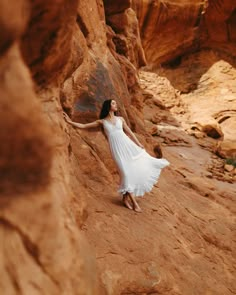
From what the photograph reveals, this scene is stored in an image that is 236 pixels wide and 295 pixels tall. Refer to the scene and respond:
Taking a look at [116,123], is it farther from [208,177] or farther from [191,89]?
[191,89]

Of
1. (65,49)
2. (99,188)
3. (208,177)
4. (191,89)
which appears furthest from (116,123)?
(191,89)

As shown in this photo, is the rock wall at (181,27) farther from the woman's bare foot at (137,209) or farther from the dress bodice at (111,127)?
the woman's bare foot at (137,209)

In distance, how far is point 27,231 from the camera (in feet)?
5.79

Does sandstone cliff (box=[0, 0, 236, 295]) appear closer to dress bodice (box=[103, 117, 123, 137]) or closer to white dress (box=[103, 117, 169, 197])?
white dress (box=[103, 117, 169, 197])

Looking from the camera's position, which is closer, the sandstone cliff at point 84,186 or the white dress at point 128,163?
the sandstone cliff at point 84,186

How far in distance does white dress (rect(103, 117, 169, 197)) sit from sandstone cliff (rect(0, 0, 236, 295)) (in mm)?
281

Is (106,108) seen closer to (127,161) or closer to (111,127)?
(111,127)

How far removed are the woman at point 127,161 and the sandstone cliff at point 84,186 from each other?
0.73ft

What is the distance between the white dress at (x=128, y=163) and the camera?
165 inches

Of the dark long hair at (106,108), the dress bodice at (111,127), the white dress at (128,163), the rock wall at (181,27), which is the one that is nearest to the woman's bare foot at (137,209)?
the white dress at (128,163)

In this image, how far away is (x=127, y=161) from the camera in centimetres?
425

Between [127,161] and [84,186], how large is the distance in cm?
57

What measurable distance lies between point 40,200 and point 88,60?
446 centimetres

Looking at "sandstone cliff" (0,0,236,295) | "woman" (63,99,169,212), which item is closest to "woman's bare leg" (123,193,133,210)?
"woman" (63,99,169,212)
